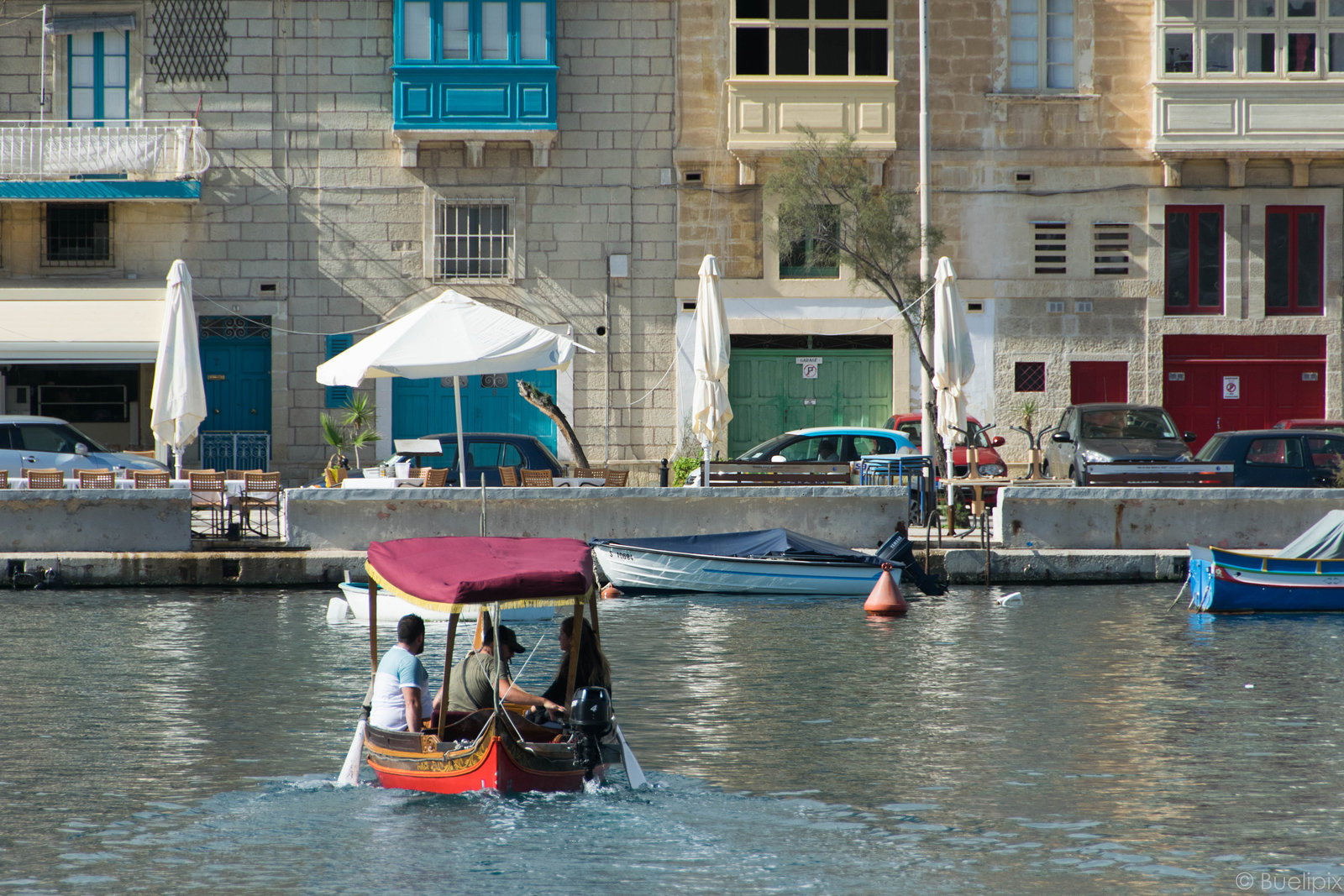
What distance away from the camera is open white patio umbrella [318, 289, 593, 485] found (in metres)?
18.7

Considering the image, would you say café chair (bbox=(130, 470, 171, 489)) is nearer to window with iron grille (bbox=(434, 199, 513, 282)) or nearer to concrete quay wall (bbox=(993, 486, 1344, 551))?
window with iron grille (bbox=(434, 199, 513, 282))

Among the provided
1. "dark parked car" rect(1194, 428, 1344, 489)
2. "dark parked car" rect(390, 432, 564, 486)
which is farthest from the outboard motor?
"dark parked car" rect(1194, 428, 1344, 489)

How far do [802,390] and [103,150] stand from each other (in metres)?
13.9

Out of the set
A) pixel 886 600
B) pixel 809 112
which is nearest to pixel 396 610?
pixel 886 600

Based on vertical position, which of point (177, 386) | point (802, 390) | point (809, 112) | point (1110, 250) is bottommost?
point (177, 386)

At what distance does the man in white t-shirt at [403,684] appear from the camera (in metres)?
10.1

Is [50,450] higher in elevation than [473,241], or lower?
lower

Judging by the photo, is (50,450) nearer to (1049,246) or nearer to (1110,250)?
(1049,246)

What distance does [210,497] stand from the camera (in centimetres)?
2136

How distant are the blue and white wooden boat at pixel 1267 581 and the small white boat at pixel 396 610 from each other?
7790 mm

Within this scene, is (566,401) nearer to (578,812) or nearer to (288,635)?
(288,635)

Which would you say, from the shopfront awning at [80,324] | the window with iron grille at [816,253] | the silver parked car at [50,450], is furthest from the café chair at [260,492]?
the window with iron grille at [816,253]

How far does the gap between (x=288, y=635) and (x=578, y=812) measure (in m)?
7.47

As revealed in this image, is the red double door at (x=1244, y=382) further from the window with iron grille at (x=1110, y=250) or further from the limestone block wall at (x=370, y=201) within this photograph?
the limestone block wall at (x=370, y=201)
